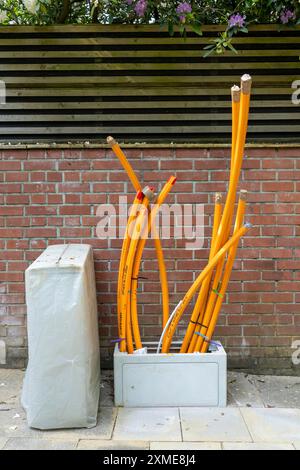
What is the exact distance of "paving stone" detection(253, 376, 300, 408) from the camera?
3.72 m

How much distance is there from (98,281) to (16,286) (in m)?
0.66

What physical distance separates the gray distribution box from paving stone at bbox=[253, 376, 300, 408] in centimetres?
42

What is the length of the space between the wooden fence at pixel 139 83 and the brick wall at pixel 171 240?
17 centimetres

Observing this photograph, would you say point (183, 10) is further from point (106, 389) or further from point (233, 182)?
point (106, 389)

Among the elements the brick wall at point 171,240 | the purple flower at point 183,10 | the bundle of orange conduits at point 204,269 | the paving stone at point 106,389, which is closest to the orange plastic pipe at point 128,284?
the bundle of orange conduits at point 204,269

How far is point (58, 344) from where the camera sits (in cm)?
314

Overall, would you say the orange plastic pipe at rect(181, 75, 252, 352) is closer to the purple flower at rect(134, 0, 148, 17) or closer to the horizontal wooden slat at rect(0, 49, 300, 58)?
the horizontal wooden slat at rect(0, 49, 300, 58)

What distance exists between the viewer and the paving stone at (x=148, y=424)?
10.5 ft

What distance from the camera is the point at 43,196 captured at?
413 centimetres

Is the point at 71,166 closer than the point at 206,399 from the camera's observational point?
No

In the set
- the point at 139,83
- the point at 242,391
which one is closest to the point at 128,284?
the point at 242,391

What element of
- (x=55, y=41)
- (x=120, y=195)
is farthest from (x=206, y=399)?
(x=55, y=41)

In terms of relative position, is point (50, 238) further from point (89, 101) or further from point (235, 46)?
point (235, 46)

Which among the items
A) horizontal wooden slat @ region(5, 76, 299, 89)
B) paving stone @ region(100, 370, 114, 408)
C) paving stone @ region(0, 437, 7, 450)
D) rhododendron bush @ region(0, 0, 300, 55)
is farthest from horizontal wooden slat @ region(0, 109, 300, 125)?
paving stone @ region(0, 437, 7, 450)
